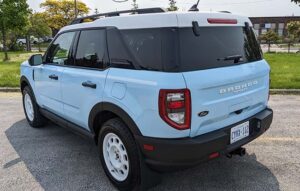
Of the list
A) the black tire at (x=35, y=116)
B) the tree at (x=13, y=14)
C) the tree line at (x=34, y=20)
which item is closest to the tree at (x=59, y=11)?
the tree line at (x=34, y=20)

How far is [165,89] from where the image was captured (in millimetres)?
2846

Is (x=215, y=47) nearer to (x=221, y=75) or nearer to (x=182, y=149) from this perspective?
(x=221, y=75)

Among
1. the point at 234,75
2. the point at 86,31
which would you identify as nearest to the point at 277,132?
the point at 234,75

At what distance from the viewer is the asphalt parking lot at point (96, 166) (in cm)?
371

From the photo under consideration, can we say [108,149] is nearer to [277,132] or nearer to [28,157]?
[28,157]

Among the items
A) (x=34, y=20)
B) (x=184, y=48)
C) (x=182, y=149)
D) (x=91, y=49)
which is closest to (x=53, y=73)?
(x=91, y=49)

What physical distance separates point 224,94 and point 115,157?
135 cm

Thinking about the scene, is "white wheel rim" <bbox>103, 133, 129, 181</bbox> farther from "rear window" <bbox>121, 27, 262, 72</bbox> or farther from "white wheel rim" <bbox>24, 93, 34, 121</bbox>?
"white wheel rim" <bbox>24, 93, 34, 121</bbox>

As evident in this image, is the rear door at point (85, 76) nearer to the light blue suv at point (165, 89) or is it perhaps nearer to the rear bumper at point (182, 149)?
Answer: the light blue suv at point (165, 89)

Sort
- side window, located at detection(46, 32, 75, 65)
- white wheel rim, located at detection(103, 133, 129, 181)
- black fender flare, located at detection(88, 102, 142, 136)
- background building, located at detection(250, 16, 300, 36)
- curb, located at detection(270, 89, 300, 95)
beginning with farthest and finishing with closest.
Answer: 1. background building, located at detection(250, 16, 300, 36)
2. curb, located at detection(270, 89, 300, 95)
3. side window, located at detection(46, 32, 75, 65)
4. white wheel rim, located at detection(103, 133, 129, 181)
5. black fender flare, located at detection(88, 102, 142, 136)

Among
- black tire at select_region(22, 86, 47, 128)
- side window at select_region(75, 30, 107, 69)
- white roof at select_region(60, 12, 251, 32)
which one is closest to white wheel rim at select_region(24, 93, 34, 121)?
black tire at select_region(22, 86, 47, 128)

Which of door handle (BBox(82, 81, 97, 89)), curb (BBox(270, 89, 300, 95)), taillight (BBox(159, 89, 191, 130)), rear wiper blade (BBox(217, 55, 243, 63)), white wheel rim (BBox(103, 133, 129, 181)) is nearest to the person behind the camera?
taillight (BBox(159, 89, 191, 130))

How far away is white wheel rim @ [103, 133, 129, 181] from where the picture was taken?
3465mm

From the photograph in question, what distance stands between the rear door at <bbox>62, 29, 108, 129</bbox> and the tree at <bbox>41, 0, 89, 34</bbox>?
5417 cm
